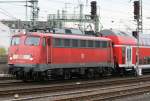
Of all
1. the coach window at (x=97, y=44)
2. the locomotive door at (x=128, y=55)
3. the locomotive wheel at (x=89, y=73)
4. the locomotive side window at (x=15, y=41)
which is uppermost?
the locomotive side window at (x=15, y=41)

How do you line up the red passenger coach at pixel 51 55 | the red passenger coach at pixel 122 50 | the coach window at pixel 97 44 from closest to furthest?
the red passenger coach at pixel 51 55, the coach window at pixel 97 44, the red passenger coach at pixel 122 50

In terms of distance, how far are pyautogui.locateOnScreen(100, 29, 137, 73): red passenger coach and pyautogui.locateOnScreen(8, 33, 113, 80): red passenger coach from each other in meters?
3.39

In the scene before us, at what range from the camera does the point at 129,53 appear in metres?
34.1

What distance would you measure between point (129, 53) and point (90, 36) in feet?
19.9

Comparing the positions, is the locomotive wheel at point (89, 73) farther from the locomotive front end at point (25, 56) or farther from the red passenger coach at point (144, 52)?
the red passenger coach at point (144, 52)

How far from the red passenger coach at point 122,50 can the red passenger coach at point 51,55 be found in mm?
3389

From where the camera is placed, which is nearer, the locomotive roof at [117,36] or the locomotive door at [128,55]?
the locomotive roof at [117,36]

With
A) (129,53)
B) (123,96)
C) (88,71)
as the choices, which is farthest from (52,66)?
(129,53)

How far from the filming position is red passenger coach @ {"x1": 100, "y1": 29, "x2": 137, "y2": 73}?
1283 inches

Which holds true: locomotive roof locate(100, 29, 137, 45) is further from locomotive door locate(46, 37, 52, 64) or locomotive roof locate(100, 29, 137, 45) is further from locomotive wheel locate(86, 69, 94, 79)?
locomotive door locate(46, 37, 52, 64)

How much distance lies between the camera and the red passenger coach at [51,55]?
24.6 meters

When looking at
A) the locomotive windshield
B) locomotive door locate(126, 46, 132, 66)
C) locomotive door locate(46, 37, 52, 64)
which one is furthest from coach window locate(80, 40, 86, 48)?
locomotive door locate(126, 46, 132, 66)

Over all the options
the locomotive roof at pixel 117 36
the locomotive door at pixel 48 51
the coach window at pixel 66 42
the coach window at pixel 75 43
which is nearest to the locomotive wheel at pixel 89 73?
the coach window at pixel 75 43

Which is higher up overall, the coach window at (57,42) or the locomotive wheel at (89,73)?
the coach window at (57,42)
